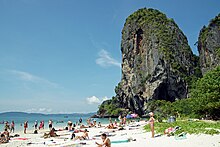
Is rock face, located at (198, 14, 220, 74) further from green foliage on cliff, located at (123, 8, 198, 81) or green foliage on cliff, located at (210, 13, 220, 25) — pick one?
green foliage on cliff, located at (123, 8, 198, 81)

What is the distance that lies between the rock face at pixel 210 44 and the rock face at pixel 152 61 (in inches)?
306

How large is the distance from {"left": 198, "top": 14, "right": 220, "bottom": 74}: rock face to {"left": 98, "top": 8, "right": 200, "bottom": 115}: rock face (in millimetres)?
7776

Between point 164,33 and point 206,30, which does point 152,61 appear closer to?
point 164,33

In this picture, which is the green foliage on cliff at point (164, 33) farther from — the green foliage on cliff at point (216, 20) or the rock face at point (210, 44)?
the green foliage on cliff at point (216, 20)

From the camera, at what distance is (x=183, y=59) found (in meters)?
86.8

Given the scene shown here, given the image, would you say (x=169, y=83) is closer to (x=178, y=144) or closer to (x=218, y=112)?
(x=218, y=112)

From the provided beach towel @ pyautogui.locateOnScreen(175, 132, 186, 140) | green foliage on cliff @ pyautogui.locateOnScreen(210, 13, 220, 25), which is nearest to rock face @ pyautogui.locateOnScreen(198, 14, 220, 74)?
green foliage on cliff @ pyautogui.locateOnScreen(210, 13, 220, 25)

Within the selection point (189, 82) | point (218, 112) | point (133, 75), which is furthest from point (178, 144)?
point (133, 75)

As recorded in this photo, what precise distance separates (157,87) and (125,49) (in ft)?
89.7

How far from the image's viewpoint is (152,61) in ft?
269

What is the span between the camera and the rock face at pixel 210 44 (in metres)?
73.8

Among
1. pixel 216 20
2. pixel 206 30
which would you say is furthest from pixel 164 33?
pixel 216 20

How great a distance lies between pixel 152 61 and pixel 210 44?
19.3 meters

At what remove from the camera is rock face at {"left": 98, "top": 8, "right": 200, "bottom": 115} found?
76875mm
